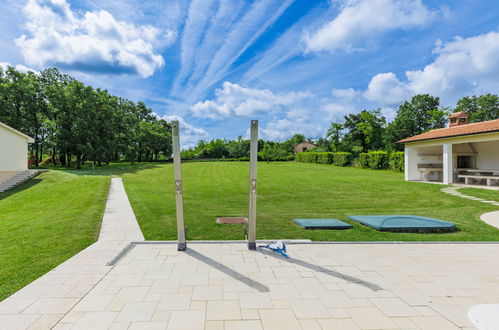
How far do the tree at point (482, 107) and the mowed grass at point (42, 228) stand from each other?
58216mm

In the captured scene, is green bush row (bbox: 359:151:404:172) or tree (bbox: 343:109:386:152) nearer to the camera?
green bush row (bbox: 359:151:404:172)

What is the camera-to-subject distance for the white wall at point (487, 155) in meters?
18.2

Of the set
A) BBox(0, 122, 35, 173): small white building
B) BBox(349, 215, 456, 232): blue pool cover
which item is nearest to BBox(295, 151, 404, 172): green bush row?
BBox(349, 215, 456, 232): blue pool cover

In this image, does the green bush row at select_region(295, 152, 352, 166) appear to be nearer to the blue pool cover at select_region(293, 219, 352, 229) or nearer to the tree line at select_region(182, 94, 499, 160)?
the tree line at select_region(182, 94, 499, 160)

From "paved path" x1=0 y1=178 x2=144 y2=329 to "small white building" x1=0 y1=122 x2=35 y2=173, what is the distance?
49.0ft

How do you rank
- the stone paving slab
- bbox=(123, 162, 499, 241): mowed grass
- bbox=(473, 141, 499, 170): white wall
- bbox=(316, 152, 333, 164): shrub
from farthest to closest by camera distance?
bbox=(316, 152, 333, 164): shrub
bbox=(473, 141, 499, 170): white wall
bbox=(123, 162, 499, 241): mowed grass
the stone paving slab

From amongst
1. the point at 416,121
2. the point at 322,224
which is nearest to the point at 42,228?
the point at 322,224

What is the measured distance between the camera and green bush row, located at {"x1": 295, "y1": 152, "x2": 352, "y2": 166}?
3528 cm

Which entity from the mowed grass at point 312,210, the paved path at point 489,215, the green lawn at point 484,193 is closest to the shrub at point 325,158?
the mowed grass at point 312,210

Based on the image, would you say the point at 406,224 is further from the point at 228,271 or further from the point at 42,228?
the point at 42,228

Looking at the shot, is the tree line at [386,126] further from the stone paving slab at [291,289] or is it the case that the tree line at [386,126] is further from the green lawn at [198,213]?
the stone paving slab at [291,289]

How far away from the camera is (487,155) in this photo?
1877 centimetres

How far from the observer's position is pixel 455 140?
16.0 metres

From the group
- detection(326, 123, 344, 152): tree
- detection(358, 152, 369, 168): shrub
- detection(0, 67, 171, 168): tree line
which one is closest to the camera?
detection(0, 67, 171, 168): tree line
